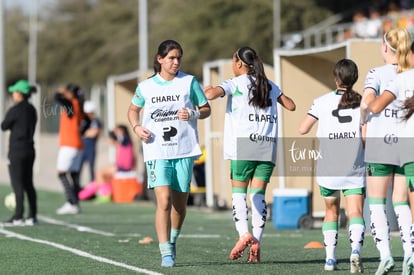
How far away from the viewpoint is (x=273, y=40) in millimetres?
54438

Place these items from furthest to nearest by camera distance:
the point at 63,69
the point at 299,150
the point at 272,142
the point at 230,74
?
1. the point at 63,69
2. the point at 230,74
3. the point at 299,150
4. the point at 272,142

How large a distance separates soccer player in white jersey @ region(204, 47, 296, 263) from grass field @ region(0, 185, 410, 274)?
0.48 meters

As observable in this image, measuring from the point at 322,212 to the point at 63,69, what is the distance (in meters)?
63.9

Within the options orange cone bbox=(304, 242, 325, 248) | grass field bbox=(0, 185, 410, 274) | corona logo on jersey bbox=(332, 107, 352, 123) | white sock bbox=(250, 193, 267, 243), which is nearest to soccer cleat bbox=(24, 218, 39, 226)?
grass field bbox=(0, 185, 410, 274)

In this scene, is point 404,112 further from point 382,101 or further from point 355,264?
point 355,264

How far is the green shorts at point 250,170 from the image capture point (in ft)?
34.5

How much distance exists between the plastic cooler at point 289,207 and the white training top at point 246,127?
5.60 metres

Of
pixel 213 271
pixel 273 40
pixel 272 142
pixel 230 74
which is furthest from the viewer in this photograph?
pixel 273 40

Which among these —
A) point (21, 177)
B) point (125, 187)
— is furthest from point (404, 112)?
point (125, 187)

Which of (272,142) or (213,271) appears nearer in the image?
(213,271)

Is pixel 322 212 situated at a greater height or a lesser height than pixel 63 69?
lesser

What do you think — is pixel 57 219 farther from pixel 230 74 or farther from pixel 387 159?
pixel 387 159


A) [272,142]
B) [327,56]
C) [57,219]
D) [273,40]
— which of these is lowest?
[57,219]

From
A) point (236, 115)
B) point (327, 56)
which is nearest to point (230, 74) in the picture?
point (327, 56)
